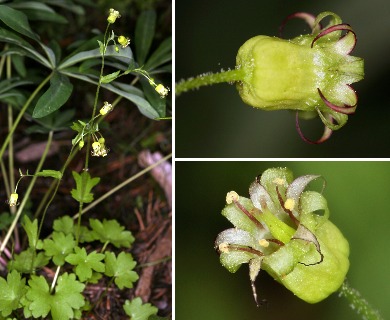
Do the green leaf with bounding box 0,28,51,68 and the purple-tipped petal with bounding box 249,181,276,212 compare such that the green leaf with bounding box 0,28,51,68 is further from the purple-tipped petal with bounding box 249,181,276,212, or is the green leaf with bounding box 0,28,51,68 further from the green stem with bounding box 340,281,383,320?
the green stem with bounding box 340,281,383,320

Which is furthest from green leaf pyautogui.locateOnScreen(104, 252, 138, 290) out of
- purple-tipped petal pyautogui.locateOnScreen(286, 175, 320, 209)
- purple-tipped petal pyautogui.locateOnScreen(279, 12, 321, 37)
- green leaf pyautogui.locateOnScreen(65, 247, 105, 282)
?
purple-tipped petal pyautogui.locateOnScreen(279, 12, 321, 37)

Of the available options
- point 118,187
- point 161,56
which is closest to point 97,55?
point 161,56

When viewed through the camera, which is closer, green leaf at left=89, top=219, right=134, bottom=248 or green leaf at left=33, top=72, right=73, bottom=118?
green leaf at left=33, top=72, right=73, bottom=118

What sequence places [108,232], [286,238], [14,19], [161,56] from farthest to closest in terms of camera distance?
[161,56] → [108,232] → [14,19] → [286,238]

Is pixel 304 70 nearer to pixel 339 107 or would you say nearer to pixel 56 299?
pixel 339 107

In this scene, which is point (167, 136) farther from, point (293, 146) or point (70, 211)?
point (293, 146)

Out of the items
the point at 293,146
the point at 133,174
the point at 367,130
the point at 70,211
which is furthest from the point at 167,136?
the point at 367,130

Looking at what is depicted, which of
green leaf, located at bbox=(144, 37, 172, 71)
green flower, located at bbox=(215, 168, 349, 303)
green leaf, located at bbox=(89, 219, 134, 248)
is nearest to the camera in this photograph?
green flower, located at bbox=(215, 168, 349, 303)
